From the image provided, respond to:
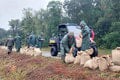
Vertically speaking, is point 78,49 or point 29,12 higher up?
point 29,12

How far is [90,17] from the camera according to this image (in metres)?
48.8

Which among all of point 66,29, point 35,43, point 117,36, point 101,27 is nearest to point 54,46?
point 66,29

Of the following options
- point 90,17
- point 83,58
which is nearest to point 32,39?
point 83,58

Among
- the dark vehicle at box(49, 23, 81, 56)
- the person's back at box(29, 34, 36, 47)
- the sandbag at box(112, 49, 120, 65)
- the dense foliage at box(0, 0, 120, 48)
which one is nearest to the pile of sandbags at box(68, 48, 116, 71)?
the sandbag at box(112, 49, 120, 65)

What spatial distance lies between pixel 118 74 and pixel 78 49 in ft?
19.2

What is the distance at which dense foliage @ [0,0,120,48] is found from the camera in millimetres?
39094

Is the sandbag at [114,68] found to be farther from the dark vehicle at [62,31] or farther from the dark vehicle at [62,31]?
the dark vehicle at [62,31]

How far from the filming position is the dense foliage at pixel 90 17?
39094 millimetres

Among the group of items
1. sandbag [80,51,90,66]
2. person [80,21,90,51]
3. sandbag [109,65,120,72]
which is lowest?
sandbag [109,65,120,72]

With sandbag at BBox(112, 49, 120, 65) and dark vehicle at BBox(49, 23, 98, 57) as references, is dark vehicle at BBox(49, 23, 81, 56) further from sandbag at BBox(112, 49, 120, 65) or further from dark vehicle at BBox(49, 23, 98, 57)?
sandbag at BBox(112, 49, 120, 65)

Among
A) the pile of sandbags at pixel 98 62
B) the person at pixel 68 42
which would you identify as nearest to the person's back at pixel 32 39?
the person at pixel 68 42

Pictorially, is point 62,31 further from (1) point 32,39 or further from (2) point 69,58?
(2) point 69,58

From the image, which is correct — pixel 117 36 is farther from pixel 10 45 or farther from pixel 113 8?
pixel 10 45

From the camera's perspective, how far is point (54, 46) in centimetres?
2327
